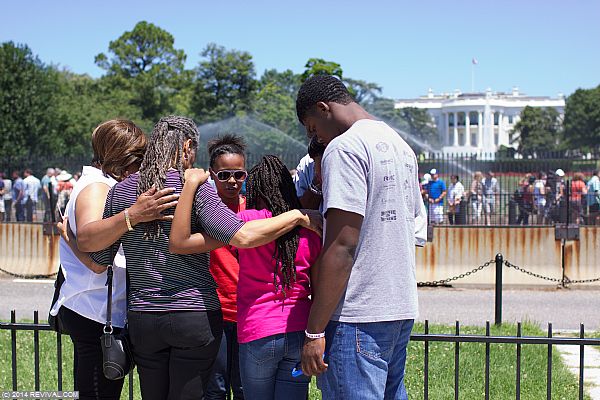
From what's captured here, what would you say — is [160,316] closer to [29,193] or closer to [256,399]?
[256,399]

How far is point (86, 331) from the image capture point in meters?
3.79

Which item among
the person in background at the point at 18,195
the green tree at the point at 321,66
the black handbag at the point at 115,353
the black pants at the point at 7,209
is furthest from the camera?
the green tree at the point at 321,66

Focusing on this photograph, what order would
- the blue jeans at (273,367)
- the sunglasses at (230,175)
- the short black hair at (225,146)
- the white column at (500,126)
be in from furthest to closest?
the white column at (500,126)
the short black hair at (225,146)
the sunglasses at (230,175)
the blue jeans at (273,367)

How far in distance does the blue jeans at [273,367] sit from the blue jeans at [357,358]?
0.63ft

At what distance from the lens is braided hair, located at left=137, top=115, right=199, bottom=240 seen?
3439 millimetres

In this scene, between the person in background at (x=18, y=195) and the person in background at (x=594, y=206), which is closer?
the person in background at (x=594, y=206)

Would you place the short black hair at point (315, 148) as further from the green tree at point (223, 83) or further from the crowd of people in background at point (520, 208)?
the green tree at point (223, 83)

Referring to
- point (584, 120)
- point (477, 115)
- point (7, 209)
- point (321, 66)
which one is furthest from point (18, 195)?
point (477, 115)

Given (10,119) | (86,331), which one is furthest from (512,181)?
(10,119)

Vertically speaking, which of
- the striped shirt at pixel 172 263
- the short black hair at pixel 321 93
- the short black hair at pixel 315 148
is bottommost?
the striped shirt at pixel 172 263

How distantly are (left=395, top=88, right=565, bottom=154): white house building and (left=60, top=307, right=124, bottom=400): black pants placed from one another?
12068 centimetres

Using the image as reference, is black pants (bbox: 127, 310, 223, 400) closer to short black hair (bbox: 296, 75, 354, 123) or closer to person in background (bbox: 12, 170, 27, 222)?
short black hair (bbox: 296, 75, 354, 123)

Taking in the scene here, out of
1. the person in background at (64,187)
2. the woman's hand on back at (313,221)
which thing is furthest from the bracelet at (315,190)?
the person in background at (64,187)

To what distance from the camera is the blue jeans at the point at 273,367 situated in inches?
130
